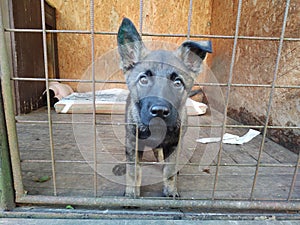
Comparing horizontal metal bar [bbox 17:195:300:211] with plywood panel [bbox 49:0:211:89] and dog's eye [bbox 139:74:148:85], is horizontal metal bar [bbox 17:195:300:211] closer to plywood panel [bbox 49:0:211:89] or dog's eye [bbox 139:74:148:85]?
dog's eye [bbox 139:74:148:85]

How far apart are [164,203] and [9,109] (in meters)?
1.24

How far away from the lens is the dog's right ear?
4.41ft

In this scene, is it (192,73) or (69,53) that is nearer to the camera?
(192,73)

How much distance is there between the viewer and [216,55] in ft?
17.8

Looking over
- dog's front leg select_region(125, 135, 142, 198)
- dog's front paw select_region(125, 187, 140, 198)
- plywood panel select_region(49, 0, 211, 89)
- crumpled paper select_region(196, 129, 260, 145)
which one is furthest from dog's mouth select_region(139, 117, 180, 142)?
plywood panel select_region(49, 0, 211, 89)

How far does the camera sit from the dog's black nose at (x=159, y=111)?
1290 millimetres

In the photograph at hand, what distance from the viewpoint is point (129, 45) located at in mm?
1486

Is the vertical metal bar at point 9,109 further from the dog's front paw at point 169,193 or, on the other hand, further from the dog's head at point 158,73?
the dog's front paw at point 169,193

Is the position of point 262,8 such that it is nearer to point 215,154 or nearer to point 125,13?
point 215,154

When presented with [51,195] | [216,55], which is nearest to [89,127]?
[51,195]

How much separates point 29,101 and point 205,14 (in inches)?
195

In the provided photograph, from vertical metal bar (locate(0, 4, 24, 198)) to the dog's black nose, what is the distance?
0.92m

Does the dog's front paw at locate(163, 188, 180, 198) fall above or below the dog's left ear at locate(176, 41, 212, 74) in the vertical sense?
below

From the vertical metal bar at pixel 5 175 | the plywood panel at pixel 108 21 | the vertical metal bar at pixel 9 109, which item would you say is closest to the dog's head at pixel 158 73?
the vertical metal bar at pixel 9 109
